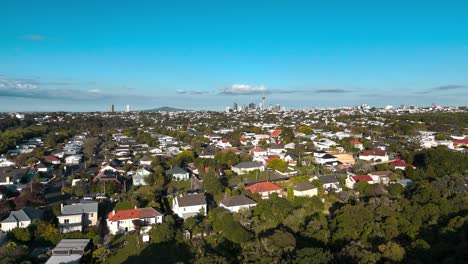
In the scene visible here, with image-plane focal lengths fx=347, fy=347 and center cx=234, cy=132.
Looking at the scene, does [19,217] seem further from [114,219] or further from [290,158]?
[290,158]

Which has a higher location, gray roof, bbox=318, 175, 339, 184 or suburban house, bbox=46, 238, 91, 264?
gray roof, bbox=318, 175, 339, 184

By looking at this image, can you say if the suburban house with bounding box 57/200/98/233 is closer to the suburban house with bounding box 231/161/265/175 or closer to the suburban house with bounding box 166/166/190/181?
the suburban house with bounding box 166/166/190/181

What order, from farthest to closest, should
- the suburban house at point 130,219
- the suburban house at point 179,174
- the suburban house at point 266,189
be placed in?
the suburban house at point 179,174, the suburban house at point 266,189, the suburban house at point 130,219

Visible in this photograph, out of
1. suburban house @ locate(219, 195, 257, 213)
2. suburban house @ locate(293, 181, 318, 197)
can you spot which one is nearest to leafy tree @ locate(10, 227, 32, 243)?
suburban house @ locate(219, 195, 257, 213)

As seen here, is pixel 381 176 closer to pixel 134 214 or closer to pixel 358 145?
pixel 358 145

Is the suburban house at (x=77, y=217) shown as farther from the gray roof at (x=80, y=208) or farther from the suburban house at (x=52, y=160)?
the suburban house at (x=52, y=160)

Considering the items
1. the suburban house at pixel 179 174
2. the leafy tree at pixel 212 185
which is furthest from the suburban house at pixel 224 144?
the leafy tree at pixel 212 185
